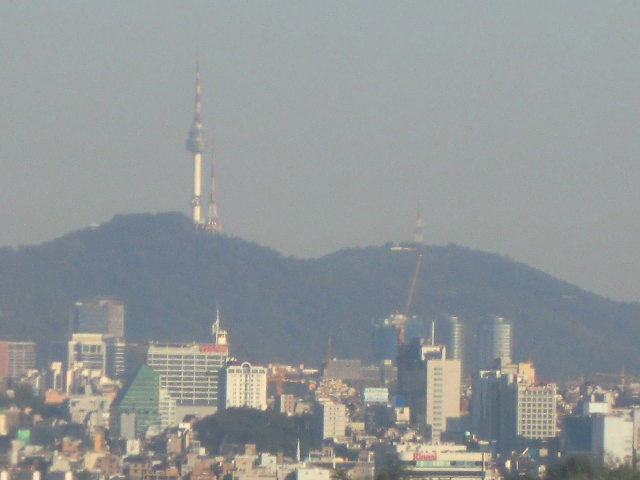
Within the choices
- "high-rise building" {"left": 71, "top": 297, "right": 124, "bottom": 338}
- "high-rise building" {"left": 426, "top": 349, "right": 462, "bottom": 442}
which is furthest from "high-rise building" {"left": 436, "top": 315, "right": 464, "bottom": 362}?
"high-rise building" {"left": 426, "top": 349, "right": 462, "bottom": 442}

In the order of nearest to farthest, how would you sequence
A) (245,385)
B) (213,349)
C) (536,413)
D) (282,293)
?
(536,413) → (245,385) → (213,349) → (282,293)

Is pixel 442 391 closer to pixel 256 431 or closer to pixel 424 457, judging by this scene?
pixel 256 431

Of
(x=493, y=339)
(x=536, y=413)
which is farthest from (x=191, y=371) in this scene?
(x=493, y=339)

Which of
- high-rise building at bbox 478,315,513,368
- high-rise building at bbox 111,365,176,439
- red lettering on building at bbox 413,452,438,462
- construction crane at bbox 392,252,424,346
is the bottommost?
red lettering on building at bbox 413,452,438,462

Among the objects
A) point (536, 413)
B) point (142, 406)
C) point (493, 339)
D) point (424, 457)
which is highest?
point (493, 339)

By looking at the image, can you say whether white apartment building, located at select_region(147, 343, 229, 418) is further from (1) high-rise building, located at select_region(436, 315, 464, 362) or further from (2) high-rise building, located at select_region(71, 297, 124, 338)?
(2) high-rise building, located at select_region(71, 297, 124, 338)

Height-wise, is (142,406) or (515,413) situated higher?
(142,406)

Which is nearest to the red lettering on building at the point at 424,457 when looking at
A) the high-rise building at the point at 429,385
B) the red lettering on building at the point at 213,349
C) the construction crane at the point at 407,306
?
the high-rise building at the point at 429,385
